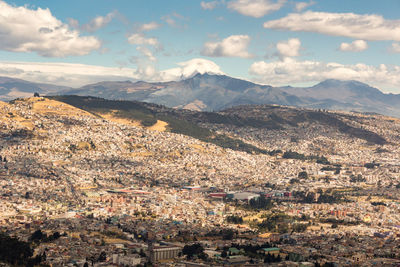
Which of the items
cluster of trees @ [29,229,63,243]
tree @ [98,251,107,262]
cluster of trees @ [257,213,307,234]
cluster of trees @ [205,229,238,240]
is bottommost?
cluster of trees @ [257,213,307,234]

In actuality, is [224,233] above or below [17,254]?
below

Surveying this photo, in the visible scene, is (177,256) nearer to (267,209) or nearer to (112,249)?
(112,249)

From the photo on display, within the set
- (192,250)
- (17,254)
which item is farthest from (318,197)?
(17,254)

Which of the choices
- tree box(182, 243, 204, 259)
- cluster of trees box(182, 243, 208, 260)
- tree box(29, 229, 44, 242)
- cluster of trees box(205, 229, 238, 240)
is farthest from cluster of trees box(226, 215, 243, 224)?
tree box(29, 229, 44, 242)

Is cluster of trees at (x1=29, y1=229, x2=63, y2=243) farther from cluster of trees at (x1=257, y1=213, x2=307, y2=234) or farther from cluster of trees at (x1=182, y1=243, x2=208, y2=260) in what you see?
cluster of trees at (x1=257, y1=213, x2=307, y2=234)

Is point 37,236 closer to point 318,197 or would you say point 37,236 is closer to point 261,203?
point 261,203

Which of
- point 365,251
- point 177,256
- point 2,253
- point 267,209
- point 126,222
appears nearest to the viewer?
point 2,253

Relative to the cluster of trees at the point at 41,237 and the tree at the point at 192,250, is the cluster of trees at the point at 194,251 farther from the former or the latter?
the cluster of trees at the point at 41,237

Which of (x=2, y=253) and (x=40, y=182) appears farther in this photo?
(x=40, y=182)

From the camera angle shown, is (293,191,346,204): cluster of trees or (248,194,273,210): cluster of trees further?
(293,191,346,204): cluster of trees

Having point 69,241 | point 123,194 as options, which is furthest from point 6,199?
point 69,241

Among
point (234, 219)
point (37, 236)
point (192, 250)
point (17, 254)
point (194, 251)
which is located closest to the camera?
point (17, 254)
